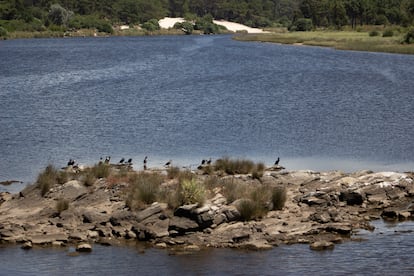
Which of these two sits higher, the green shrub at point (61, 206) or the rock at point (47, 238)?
the green shrub at point (61, 206)

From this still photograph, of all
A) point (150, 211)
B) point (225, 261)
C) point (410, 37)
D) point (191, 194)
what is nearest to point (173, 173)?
point (191, 194)

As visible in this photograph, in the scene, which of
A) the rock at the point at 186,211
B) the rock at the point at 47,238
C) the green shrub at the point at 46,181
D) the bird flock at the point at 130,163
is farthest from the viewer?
→ the bird flock at the point at 130,163

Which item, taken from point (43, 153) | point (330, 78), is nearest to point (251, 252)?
point (43, 153)

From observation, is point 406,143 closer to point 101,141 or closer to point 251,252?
point 101,141

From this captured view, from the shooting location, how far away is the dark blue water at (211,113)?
147 feet

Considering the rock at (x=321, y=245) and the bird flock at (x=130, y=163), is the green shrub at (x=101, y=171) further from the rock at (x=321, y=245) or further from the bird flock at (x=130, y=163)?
the rock at (x=321, y=245)

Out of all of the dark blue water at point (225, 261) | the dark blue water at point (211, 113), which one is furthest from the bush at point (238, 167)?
the dark blue water at point (225, 261)

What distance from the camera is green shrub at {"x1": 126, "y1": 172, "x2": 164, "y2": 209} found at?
104ft

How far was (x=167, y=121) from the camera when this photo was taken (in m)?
57.6

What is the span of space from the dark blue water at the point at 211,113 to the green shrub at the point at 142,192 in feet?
26.8

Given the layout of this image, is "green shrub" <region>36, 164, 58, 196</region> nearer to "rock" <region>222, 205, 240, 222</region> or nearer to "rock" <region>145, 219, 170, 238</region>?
"rock" <region>145, 219, 170, 238</region>

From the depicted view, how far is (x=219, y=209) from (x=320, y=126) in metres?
25.6

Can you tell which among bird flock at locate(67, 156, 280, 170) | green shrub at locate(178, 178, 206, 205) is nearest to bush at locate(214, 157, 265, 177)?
bird flock at locate(67, 156, 280, 170)

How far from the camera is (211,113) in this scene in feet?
202
